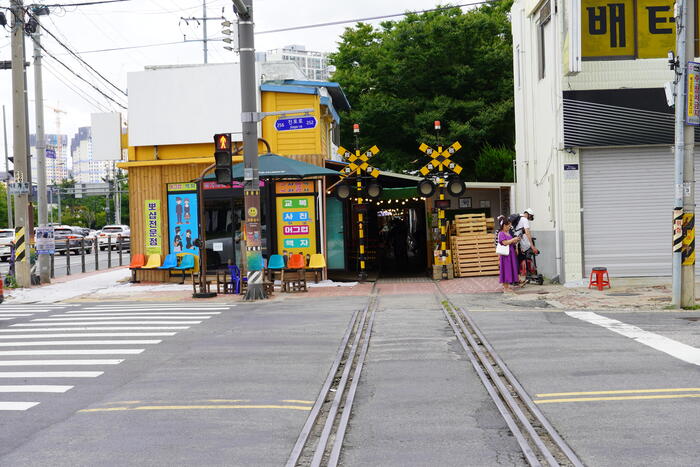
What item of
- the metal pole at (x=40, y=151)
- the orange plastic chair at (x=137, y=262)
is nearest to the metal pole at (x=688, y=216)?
the orange plastic chair at (x=137, y=262)

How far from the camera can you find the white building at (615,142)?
18578mm

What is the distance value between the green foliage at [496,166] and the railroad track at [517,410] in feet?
62.8

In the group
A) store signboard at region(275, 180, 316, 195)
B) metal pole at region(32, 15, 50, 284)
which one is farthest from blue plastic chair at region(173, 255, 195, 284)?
metal pole at region(32, 15, 50, 284)

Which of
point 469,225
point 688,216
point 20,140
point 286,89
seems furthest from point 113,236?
point 688,216

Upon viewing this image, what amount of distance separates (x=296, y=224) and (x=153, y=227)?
4563 mm

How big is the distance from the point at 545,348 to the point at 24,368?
6.79m

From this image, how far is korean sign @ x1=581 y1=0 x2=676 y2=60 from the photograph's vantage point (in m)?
18.6

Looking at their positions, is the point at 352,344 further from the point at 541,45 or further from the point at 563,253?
the point at 541,45

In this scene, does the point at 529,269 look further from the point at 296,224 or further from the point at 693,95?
the point at 693,95

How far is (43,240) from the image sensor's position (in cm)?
2369

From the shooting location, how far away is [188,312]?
16125mm

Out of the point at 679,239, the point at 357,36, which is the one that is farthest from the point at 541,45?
the point at 357,36

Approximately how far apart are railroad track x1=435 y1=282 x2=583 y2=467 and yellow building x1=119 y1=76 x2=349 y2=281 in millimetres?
11834

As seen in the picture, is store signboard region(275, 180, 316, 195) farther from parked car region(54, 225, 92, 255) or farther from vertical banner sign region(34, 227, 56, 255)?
parked car region(54, 225, 92, 255)
